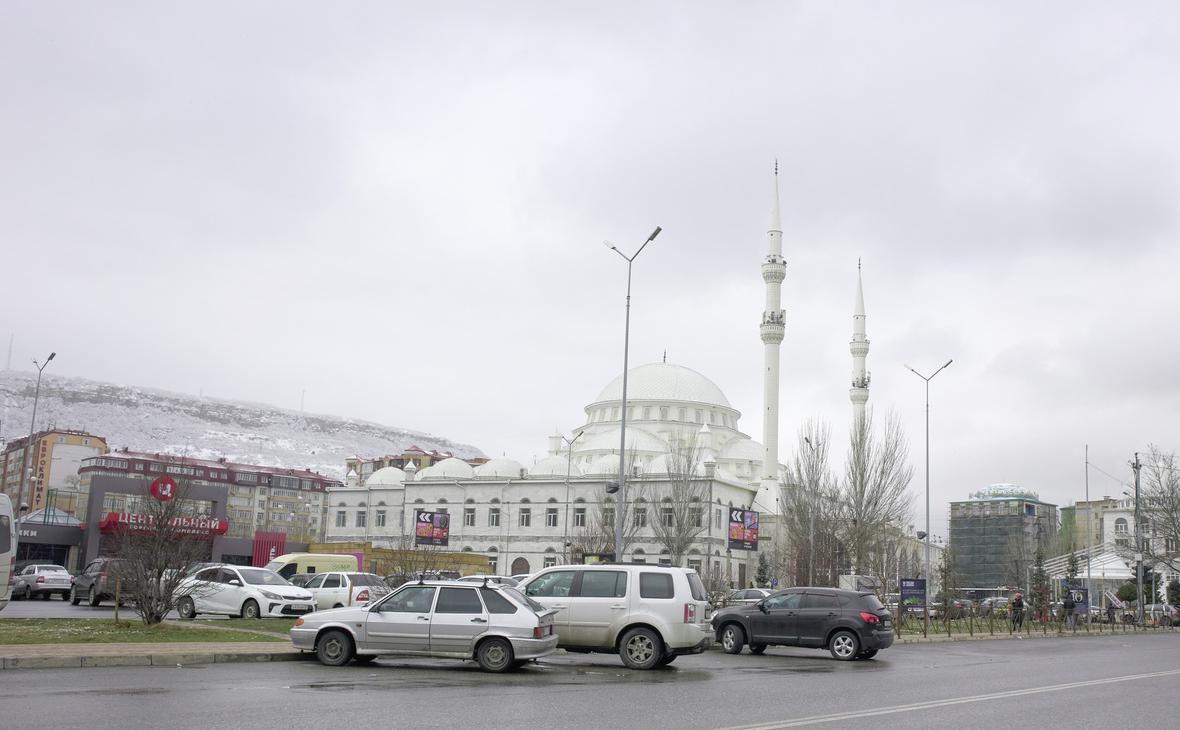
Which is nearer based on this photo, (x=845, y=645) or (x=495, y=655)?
(x=495, y=655)

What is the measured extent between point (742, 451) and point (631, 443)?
10.4 m

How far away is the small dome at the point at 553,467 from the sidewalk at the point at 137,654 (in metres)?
60.9

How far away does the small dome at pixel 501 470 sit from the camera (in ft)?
260

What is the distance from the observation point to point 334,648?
14.6 meters

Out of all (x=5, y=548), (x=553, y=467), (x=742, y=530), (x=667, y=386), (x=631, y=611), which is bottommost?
(x=631, y=611)

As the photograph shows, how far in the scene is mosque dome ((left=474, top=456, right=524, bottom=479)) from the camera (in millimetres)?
79375

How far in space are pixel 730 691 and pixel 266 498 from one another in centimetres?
11934

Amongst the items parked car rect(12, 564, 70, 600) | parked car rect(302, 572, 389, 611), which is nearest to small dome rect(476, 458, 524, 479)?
parked car rect(12, 564, 70, 600)

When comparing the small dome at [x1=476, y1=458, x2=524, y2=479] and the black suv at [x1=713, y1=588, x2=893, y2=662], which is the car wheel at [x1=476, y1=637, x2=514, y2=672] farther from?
the small dome at [x1=476, y1=458, x2=524, y2=479]

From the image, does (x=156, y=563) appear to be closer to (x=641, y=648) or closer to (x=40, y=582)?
(x=641, y=648)

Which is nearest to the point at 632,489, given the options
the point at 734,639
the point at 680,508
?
the point at 680,508

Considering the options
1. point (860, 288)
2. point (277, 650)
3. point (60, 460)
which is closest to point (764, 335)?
point (860, 288)

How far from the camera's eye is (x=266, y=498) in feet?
409

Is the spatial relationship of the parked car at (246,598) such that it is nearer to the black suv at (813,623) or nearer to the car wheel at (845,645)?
the black suv at (813,623)
